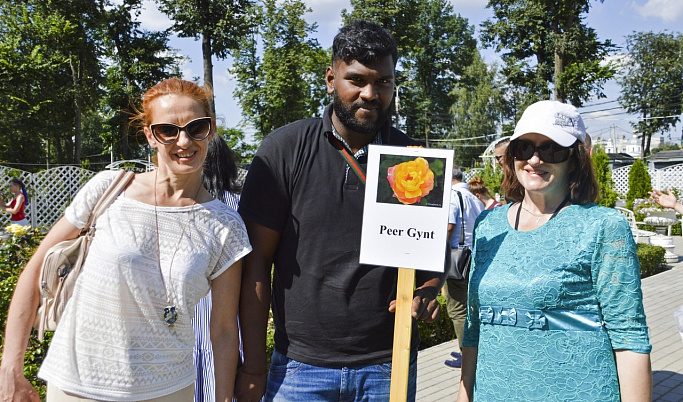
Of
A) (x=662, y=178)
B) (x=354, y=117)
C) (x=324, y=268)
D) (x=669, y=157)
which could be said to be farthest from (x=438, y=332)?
(x=669, y=157)

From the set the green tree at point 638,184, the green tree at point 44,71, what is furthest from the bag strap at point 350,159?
the green tree at point 44,71

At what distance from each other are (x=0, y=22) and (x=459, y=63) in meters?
35.6

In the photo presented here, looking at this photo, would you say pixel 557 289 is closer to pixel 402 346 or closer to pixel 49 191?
pixel 402 346

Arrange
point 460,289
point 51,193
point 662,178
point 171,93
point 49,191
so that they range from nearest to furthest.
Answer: point 171,93
point 460,289
point 49,191
point 51,193
point 662,178

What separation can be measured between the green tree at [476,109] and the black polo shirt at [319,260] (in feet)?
165

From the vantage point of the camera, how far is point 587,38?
2764 centimetres

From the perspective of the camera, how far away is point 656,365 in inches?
230

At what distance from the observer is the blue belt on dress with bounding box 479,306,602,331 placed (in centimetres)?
185

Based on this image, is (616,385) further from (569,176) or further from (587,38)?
(587,38)

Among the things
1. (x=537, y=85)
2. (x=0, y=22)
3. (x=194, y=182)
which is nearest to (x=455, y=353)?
(x=194, y=182)

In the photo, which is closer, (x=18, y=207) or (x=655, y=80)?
(x=18, y=207)

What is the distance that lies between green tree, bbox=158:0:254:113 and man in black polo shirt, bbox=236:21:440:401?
79.7 feet

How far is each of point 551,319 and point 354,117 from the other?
1054 mm

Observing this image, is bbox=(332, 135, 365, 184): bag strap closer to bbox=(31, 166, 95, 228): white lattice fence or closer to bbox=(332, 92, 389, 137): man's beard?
bbox=(332, 92, 389, 137): man's beard
